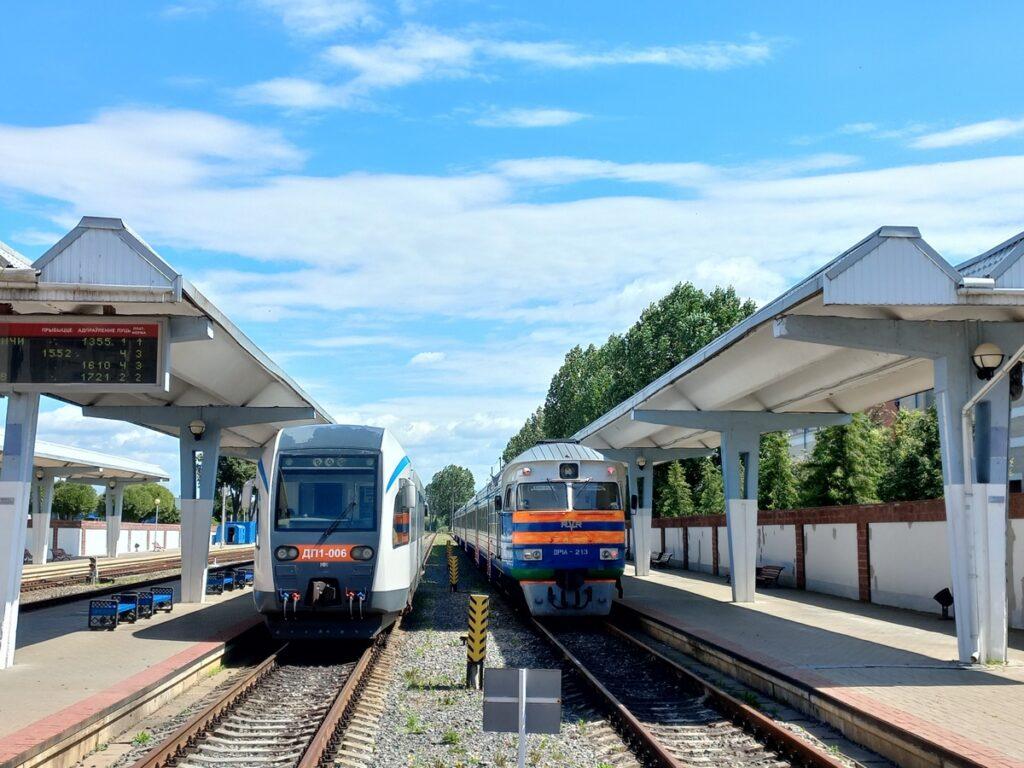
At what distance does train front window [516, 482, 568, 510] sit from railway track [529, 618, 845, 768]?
3745 millimetres

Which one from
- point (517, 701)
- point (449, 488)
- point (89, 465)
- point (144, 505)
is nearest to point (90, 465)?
point (89, 465)

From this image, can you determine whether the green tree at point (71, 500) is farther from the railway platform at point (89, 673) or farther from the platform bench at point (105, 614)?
the platform bench at point (105, 614)

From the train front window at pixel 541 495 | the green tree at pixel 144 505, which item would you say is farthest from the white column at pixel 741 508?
the green tree at pixel 144 505

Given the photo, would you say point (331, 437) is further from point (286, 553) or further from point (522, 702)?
point (522, 702)

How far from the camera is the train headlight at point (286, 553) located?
45.8 feet

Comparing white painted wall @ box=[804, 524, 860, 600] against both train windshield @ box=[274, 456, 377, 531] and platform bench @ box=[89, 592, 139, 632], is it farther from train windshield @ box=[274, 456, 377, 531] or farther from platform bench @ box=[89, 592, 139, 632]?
platform bench @ box=[89, 592, 139, 632]

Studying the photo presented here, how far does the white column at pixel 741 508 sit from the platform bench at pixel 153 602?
35.7 feet

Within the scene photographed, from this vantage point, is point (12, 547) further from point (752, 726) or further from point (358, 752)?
point (752, 726)

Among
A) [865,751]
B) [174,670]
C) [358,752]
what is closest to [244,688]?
[174,670]

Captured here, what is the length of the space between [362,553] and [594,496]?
18.8 ft

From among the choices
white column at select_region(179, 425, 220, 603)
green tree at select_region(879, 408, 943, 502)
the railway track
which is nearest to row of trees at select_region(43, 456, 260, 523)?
green tree at select_region(879, 408, 943, 502)

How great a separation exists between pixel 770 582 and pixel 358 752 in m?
19.8

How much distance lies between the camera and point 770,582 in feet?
88.9

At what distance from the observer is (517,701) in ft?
22.2
